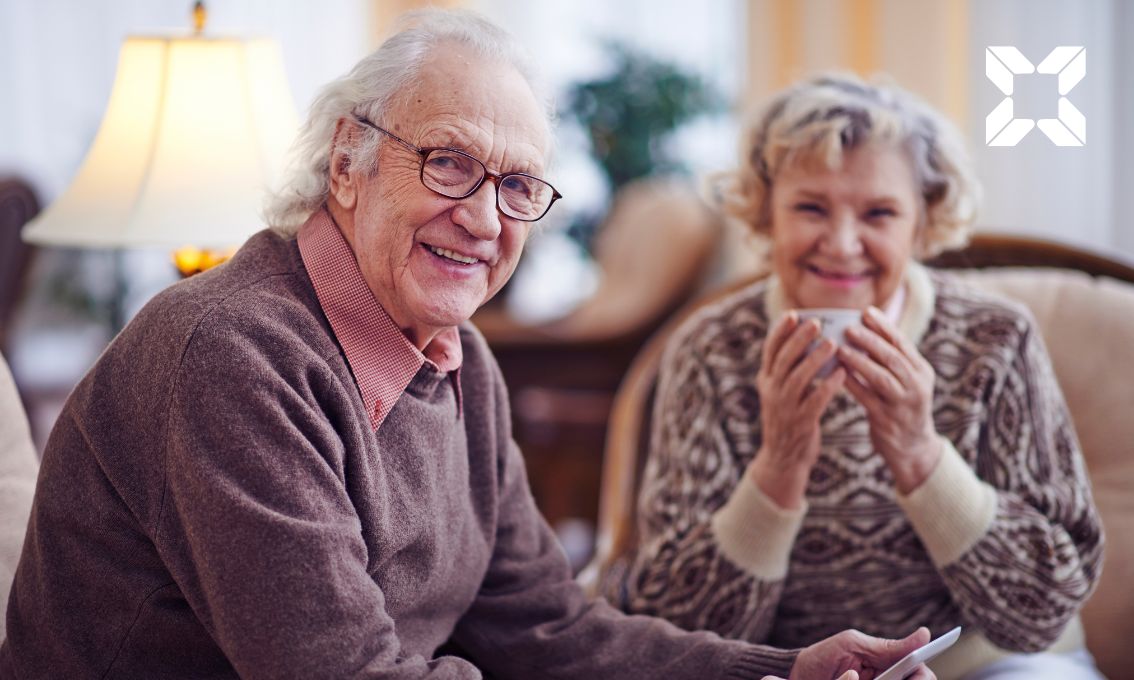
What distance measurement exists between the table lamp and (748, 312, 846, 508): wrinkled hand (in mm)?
748

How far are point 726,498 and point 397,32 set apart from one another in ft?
2.48

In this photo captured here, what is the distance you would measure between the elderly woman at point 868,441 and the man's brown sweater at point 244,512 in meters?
0.27

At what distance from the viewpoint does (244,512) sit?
1067 millimetres

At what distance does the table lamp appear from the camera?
5.74 ft

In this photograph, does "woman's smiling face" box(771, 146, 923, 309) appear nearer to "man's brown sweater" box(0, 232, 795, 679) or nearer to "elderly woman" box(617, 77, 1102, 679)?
"elderly woman" box(617, 77, 1102, 679)

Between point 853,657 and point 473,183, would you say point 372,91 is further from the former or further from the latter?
point 853,657

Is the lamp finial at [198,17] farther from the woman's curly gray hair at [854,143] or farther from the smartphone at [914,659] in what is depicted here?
the smartphone at [914,659]

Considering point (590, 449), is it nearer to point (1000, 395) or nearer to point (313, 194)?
point (1000, 395)

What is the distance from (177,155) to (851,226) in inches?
36.6

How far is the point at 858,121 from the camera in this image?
5.48 feet

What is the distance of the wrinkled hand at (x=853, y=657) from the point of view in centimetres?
129

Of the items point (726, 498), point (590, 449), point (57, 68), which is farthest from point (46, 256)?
point (726, 498)

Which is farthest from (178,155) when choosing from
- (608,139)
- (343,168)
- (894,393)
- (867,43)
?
(867,43)

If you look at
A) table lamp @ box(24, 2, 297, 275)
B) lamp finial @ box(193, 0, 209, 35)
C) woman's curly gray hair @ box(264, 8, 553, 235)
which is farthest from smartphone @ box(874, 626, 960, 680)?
lamp finial @ box(193, 0, 209, 35)
